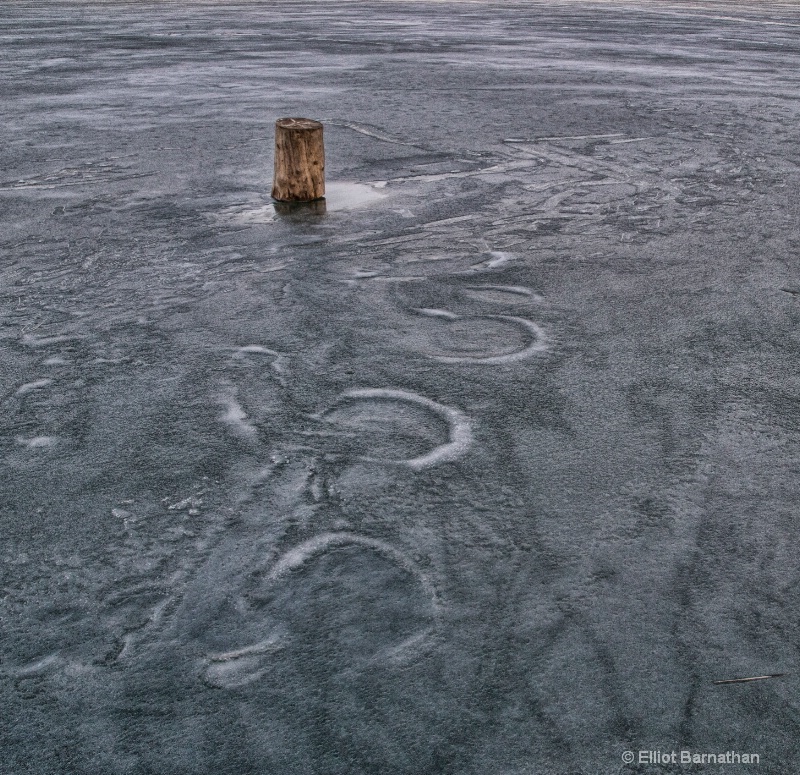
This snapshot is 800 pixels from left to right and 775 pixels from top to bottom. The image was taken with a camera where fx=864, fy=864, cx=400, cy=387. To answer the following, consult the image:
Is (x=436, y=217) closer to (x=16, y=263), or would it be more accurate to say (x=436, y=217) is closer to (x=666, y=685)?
(x=16, y=263)

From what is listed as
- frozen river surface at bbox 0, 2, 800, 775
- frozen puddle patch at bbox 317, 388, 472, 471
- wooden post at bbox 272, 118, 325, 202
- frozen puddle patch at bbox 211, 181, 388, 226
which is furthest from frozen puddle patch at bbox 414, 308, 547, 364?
wooden post at bbox 272, 118, 325, 202

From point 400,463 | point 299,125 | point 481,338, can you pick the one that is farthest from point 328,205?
point 400,463

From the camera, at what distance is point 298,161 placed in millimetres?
5691

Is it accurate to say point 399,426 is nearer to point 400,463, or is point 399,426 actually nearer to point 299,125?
point 400,463

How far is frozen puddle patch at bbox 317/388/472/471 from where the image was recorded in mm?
3000

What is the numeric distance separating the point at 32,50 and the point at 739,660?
13945mm

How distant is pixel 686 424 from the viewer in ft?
10.4

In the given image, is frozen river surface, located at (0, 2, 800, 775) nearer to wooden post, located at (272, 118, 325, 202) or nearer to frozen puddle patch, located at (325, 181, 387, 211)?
frozen puddle patch, located at (325, 181, 387, 211)

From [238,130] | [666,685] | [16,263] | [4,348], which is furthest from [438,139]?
[666,685]

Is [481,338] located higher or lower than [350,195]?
lower

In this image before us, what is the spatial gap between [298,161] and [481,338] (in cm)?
243

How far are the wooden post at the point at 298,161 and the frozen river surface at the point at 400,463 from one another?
0.21 metres

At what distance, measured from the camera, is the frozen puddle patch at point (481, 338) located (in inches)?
147

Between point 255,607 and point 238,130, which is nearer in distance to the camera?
point 255,607
